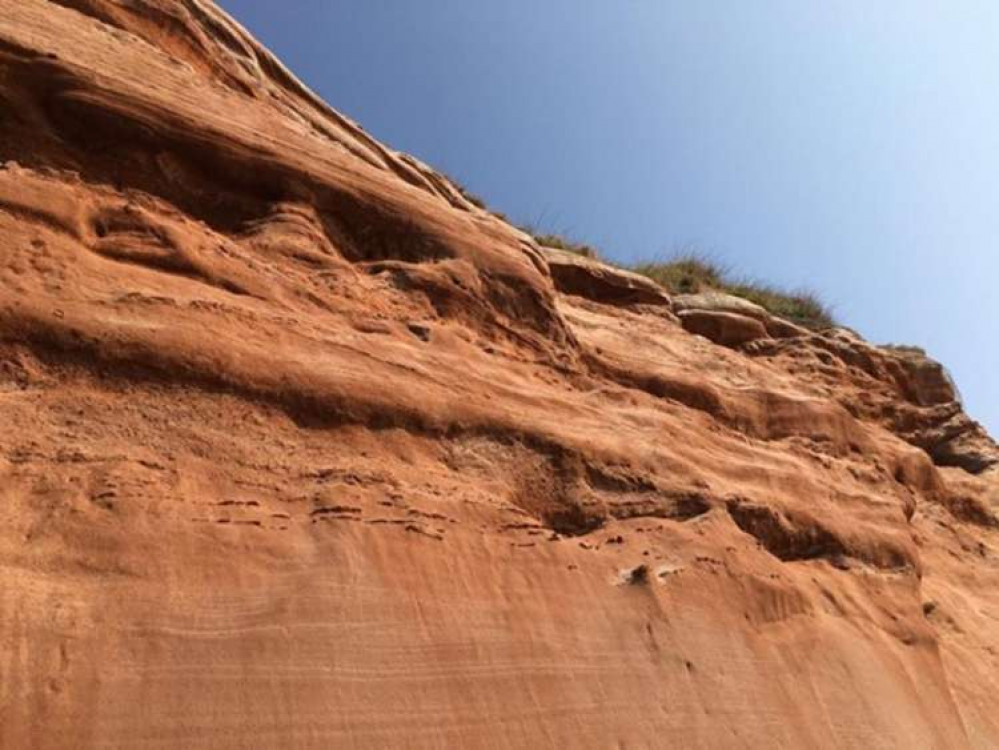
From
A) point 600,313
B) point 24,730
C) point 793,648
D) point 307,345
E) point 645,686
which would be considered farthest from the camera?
point 600,313

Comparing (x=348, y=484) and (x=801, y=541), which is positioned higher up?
(x=801, y=541)

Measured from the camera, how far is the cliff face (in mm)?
3299

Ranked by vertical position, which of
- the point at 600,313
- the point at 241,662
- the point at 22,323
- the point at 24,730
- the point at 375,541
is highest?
the point at 600,313

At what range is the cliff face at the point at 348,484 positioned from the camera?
3.30m

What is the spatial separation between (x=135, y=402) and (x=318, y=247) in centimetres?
163

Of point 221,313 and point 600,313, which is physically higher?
point 600,313

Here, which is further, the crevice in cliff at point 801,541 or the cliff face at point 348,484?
the crevice in cliff at point 801,541

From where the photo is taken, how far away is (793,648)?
5.07 meters

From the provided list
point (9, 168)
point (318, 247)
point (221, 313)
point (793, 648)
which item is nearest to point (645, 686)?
point (793, 648)

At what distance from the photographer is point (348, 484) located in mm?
4098

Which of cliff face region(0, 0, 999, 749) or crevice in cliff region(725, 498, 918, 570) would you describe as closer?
cliff face region(0, 0, 999, 749)

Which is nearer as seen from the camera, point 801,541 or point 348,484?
point 348,484

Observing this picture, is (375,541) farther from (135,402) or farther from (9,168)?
(9,168)

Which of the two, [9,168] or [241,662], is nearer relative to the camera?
[241,662]
